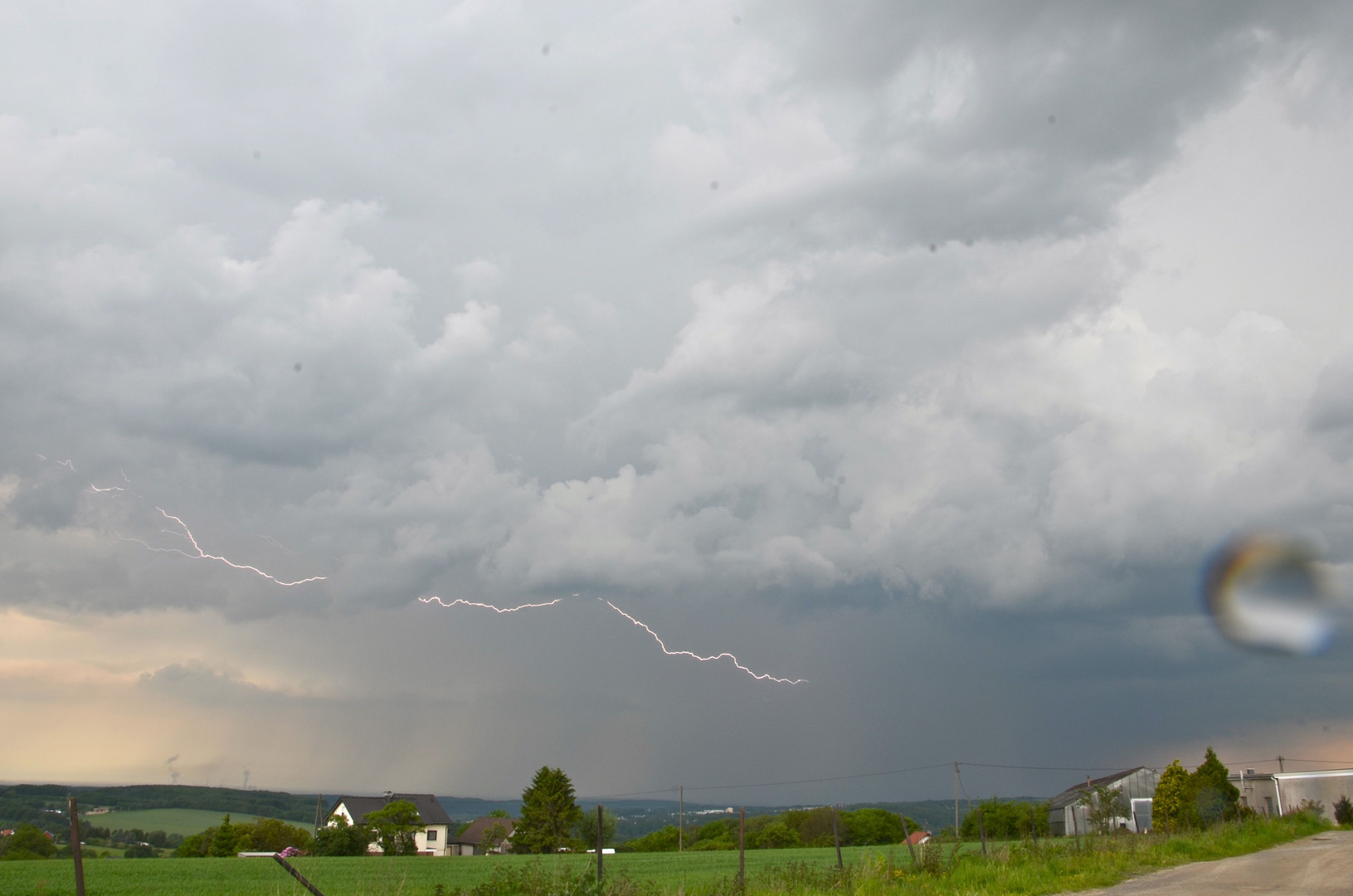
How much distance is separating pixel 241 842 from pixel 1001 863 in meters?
61.9

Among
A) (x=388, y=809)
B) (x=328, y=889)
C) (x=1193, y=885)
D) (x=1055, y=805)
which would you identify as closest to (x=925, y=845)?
(x=1193, y=885)

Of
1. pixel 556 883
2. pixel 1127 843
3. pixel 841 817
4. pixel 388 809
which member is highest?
pixel 556 883

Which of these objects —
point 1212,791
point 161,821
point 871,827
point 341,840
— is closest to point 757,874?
point 161,821

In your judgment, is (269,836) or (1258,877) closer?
(1258,877)

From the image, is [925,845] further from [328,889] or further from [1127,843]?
[328,889]

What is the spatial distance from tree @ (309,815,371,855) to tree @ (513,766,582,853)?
658 inches

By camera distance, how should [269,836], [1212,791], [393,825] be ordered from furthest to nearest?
[269,836], [393,825], [1212,791]

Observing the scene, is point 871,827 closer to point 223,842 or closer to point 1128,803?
point 1128,803

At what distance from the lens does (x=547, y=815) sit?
76.9m

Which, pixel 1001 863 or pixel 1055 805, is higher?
pixel 1001 863

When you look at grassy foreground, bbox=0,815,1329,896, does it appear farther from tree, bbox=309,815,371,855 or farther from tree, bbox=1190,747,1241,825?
tree, bbox=309,815,371,855

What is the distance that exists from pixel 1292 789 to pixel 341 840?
66292 millimetres

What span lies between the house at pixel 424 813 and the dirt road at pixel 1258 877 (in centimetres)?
9086

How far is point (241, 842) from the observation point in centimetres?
6406
